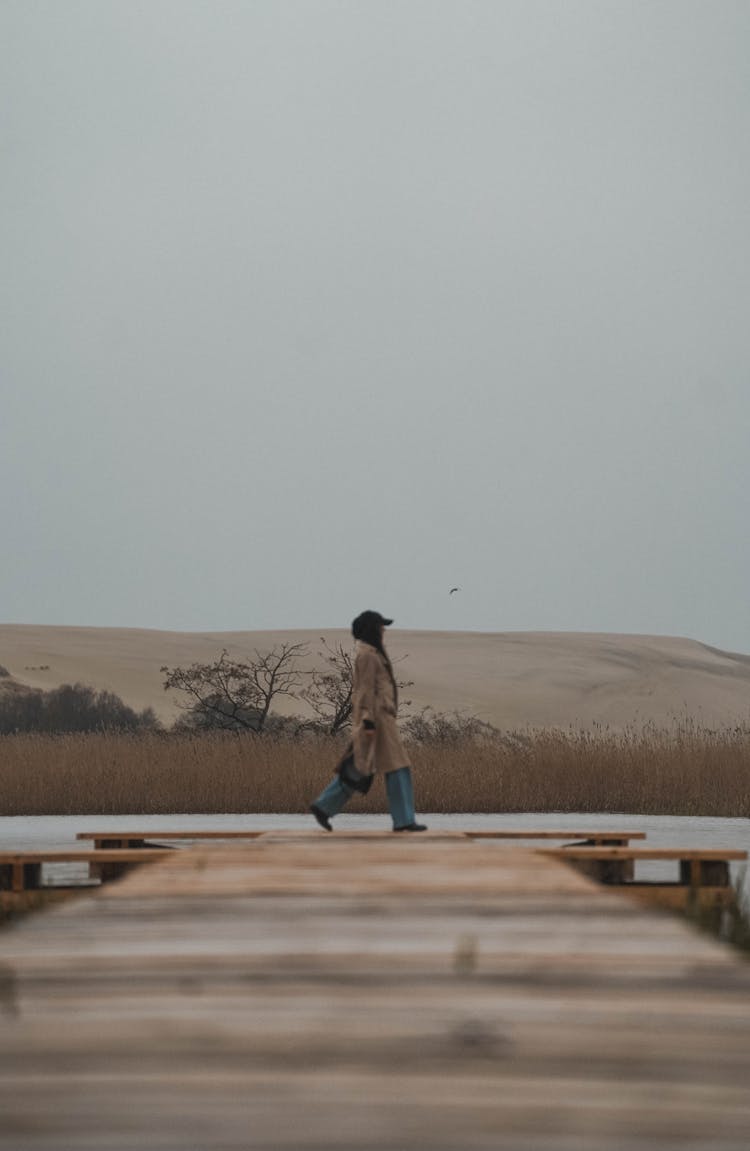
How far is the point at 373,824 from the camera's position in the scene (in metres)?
12.8

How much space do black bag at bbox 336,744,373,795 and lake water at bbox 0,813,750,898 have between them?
3102 millimetres

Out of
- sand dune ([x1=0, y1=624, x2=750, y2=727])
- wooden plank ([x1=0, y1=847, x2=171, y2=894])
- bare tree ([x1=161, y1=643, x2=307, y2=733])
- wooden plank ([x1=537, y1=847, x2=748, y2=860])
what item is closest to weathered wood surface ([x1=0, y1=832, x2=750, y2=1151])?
wooden plank ([x1=537, y1=847, x2=748, y2=860])

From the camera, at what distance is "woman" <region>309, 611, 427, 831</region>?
25.9 ft

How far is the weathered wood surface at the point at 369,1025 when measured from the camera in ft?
8.46

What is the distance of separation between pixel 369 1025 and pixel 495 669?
2088 inches

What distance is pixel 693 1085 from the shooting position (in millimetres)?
2848

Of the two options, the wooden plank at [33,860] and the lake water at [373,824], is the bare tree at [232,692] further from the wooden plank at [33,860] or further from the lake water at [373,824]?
the wooden plank at [33,860]

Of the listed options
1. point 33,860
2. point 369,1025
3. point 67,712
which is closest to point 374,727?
point 33,860

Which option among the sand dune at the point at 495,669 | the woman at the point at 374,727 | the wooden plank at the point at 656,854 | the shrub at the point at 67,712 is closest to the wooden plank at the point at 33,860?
the woman at the point at 374,727

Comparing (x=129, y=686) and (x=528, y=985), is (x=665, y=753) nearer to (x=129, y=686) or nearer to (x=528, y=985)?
(x=528, y=985)

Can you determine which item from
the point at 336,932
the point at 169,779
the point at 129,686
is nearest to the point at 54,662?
the point at 129,686

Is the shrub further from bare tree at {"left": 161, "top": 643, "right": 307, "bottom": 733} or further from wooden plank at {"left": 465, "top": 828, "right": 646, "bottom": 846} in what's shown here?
wooden plank at {"left": 465, "top": 828, "right": 646, "bottom": 846}

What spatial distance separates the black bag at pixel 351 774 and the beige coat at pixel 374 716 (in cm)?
7

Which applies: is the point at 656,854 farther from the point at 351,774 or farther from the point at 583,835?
the point at 351,774
